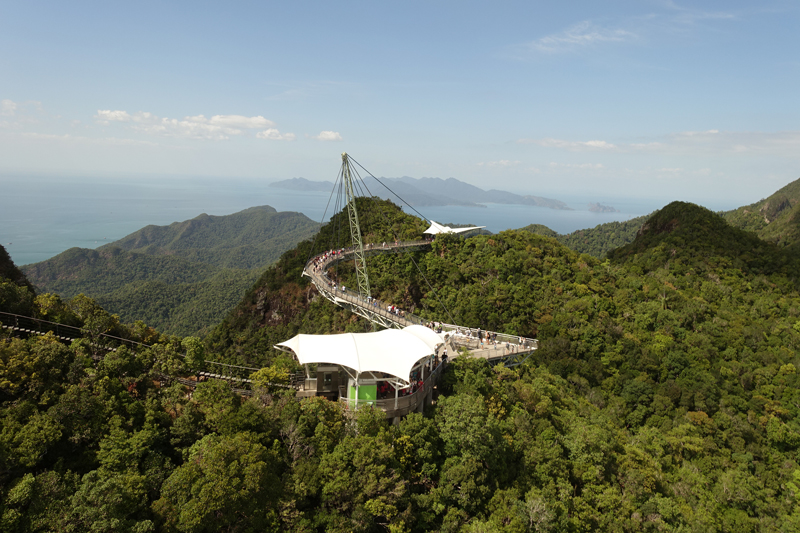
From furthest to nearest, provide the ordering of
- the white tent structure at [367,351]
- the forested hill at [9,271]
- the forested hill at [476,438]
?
the forested hill at [9,271] < the white tent structure at [367,351] < the forested hill at [476,438]

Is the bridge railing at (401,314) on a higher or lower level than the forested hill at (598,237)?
lower

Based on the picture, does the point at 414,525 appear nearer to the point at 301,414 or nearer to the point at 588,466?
the point at 301,414

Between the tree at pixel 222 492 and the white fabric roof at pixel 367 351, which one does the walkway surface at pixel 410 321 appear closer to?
the white fabric roof at pixel 367 351

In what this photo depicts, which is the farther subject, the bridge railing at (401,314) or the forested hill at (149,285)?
the forested hill at (149,285)

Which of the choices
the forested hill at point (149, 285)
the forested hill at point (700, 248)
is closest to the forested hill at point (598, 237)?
the forested hill at point (700, 248)

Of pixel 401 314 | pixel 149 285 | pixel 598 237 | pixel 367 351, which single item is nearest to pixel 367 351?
pixel 367 351

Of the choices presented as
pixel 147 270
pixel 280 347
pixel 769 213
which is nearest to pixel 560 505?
pixel 280 347

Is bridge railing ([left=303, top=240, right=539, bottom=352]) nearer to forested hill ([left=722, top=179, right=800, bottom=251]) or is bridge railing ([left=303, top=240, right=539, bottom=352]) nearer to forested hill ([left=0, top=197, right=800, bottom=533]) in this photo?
forested hill ([left=0, top=197, right=800, bottom=533])

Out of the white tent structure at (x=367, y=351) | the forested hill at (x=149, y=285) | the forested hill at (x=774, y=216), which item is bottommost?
the forested hill at (x=149, y=285)
